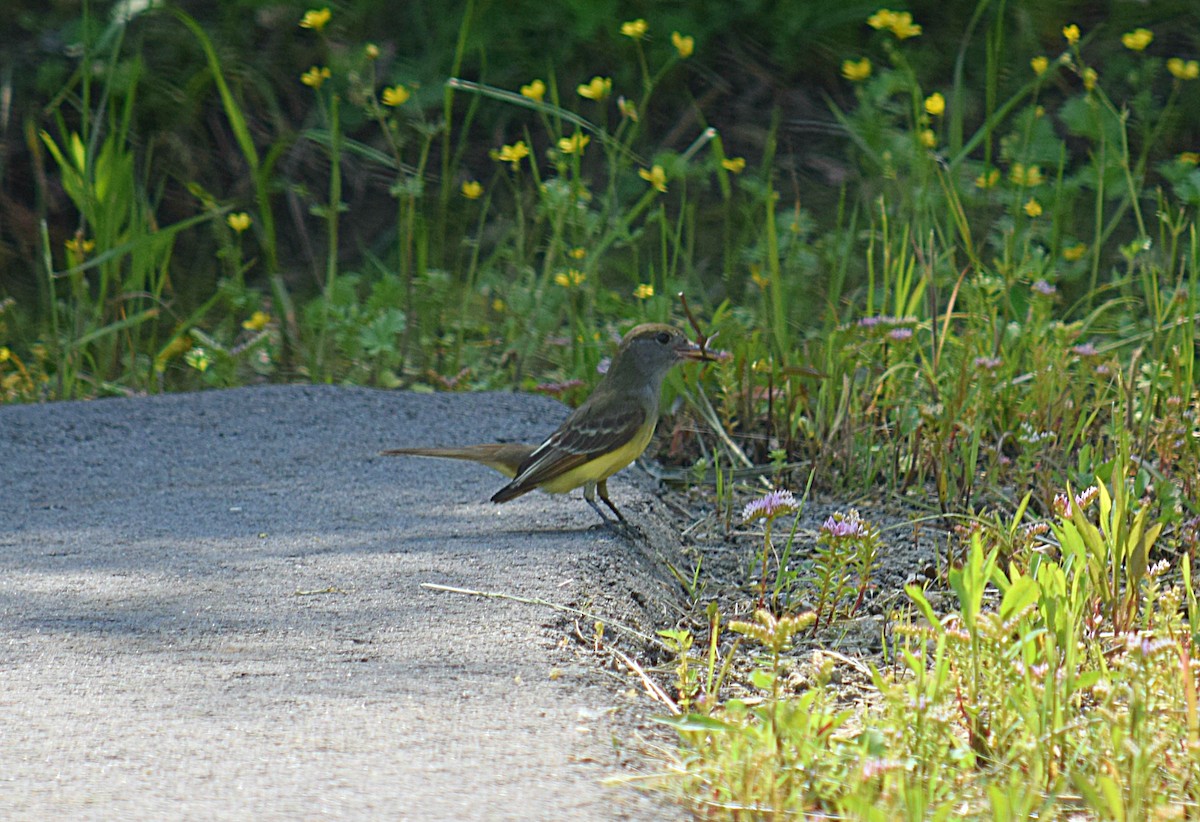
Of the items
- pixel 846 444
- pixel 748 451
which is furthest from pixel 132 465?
pixel 846 444

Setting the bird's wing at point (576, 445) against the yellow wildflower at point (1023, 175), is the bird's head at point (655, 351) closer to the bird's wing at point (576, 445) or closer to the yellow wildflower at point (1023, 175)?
the bird's wing at point (576, 445)

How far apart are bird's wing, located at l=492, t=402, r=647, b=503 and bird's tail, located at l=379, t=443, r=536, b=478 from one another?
0.20ft

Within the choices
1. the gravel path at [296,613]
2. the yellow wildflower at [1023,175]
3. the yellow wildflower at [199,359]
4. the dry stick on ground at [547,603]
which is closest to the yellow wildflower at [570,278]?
the gravel path at [296,613]

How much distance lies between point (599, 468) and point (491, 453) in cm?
35

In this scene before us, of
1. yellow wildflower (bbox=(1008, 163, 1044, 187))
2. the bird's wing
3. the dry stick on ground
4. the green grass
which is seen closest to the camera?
the green grass

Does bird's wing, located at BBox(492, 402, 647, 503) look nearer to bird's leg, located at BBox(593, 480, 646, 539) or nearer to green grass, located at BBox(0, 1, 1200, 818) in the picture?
bird's leg, located at BBox(593, 480, 646, 539)

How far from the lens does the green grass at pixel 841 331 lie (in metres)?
2.10

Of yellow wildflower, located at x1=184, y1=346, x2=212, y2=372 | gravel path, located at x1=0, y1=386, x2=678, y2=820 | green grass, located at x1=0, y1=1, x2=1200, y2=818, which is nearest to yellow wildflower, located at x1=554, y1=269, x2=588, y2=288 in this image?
green grass, located at x1=0, y1=1, x2=1200, y2=818

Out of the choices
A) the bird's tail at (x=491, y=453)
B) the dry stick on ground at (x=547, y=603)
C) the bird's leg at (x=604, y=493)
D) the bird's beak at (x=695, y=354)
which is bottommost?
the bird's leg at (x=604, y=493)

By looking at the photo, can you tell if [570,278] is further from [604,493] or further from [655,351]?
[604,493]

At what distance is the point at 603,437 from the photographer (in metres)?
3.66

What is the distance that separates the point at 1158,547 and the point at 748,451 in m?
1.27

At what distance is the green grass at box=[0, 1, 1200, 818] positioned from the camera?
6.89ft

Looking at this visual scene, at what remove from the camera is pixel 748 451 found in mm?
A: 4223
